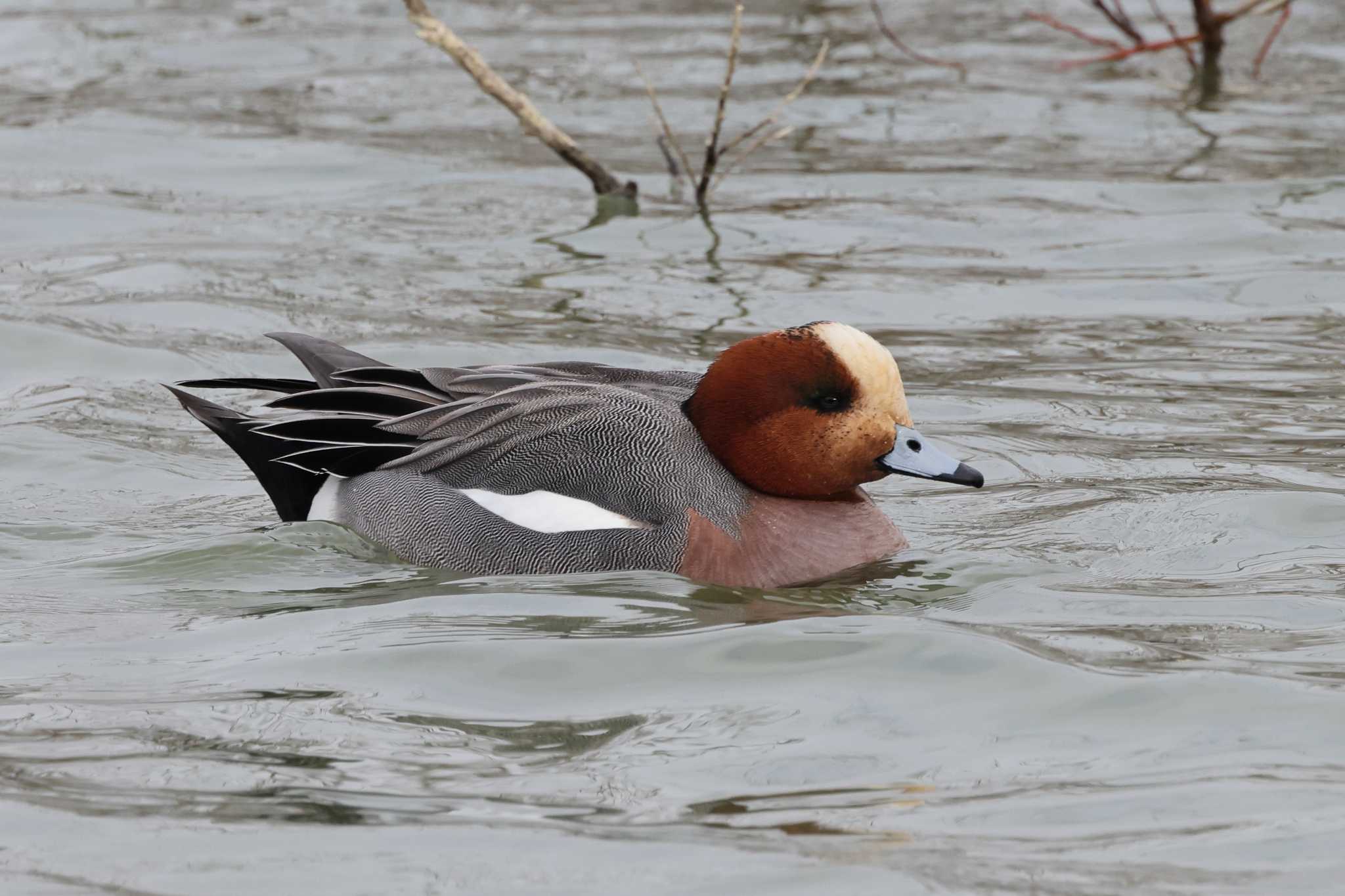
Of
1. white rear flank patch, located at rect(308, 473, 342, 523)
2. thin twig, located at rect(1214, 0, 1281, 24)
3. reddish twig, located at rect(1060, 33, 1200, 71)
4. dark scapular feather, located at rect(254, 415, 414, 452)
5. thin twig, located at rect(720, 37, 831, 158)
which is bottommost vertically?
white rear flank patch, located at rect(308, 473, 342, 523)

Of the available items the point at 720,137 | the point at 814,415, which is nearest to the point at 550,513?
the point at 814,415

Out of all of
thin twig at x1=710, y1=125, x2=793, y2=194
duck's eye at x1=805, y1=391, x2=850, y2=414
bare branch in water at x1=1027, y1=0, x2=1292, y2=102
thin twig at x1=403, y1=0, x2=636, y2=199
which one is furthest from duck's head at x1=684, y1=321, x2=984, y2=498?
bare branch in water at x1=1027, y1=0, x2=1292, y2=102

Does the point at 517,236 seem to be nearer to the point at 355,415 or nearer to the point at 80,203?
the point at 80,203

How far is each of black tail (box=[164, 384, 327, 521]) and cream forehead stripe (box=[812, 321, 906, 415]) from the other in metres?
1.64

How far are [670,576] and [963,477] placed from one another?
0.84 meters

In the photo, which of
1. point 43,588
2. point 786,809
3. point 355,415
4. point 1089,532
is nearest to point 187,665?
point 43,588

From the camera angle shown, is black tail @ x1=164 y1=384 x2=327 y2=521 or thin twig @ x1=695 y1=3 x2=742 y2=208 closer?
black tail @ x1=164 y1=384 x2=327 y2=521

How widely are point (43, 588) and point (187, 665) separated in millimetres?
902

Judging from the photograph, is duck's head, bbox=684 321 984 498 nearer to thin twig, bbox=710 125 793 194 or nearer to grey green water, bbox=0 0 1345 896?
grey green water, bbox=0 0 1345 896

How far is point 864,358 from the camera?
5262 millimetres

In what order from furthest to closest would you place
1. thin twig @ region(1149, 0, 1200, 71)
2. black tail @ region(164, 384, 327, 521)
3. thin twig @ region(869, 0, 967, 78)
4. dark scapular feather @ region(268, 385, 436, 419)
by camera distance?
1. thin twig @ region(869, 0, 967, 78)
2. thin twig @ region(1149, 0, 1200, 71)
3. black tail @ region(164, 384, 327, 521)
4. dark scapular feather @ region(268, 385, 436, 419)

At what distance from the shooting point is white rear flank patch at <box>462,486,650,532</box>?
5250mm

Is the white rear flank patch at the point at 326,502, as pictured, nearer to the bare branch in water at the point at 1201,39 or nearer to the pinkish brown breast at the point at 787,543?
the pinkish brown breast at the point at 787,543

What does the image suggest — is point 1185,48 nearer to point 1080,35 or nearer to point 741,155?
point 1080,35
